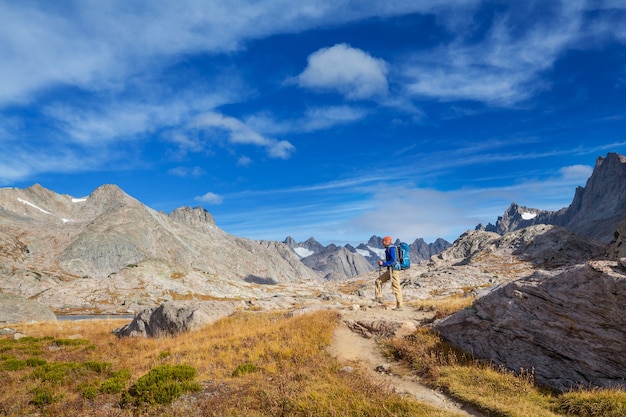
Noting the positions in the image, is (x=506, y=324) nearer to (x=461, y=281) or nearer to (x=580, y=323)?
(x=580, y=323)

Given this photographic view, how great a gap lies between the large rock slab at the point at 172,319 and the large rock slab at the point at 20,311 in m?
25.6

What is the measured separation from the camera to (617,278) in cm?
1054

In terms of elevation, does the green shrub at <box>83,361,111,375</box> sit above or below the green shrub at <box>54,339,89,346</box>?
below

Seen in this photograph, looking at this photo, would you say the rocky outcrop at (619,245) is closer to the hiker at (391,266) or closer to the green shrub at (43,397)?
the hiker at (391,266)

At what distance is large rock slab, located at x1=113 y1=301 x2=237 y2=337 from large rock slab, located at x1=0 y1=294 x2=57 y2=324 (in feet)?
84.0

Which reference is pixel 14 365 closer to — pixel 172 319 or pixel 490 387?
pixel 172 319

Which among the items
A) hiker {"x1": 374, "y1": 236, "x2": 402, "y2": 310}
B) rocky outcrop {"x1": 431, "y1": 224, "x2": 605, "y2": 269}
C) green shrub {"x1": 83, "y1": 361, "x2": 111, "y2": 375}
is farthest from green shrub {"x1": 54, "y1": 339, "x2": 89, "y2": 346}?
rocky outcrop {"x1": 431, "y1": 224, "x2": 605, "y2": 269}

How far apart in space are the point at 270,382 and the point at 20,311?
173 feet

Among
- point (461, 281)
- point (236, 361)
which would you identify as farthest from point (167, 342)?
point (461, 281)

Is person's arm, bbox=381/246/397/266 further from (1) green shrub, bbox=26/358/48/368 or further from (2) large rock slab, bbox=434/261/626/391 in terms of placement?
(1) green shrub, bbox=26/358/48/368

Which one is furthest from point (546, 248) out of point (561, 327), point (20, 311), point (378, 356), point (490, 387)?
point (20, 311)

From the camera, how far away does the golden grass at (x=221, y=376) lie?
410 inches

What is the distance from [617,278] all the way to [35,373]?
2584cm

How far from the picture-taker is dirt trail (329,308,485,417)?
34.5 feet
